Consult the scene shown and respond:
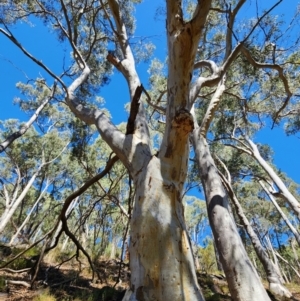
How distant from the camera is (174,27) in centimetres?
206

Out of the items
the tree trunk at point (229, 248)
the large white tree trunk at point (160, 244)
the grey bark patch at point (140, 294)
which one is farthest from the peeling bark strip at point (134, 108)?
the tree trunk at point (229, 248)

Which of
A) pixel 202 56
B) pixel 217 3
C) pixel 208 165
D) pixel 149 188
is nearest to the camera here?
pixel 149 188

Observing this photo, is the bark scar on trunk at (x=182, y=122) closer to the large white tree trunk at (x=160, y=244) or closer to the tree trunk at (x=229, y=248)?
the large white tree trunk at (x=160, y=244)

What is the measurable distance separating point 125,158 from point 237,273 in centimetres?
151

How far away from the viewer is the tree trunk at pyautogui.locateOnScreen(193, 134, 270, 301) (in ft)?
8.27

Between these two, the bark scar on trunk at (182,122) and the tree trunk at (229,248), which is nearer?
the bark scar on trunk at (182,122)

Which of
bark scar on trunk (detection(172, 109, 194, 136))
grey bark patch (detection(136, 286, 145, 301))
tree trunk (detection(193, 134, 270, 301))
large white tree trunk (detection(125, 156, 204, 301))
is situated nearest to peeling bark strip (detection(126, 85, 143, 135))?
bark scar on trunk (detection(172, 109, 194, 136))

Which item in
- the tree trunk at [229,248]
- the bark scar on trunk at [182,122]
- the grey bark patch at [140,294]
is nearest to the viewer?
the grey bark patch at [140,294]

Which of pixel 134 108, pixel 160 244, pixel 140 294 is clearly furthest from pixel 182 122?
pixel 140 294

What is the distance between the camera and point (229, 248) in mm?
2805

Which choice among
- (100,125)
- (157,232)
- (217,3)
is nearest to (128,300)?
(157,232)

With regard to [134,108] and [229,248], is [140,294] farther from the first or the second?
[229,248]

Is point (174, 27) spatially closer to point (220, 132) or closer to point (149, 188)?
point (149, 188)

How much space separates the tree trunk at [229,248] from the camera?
2.52 metres
